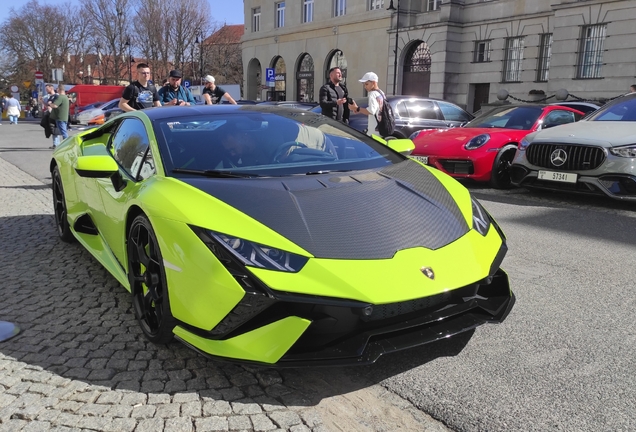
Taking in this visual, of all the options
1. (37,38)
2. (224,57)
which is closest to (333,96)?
(224,57)

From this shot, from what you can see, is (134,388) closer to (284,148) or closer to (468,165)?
(284,148)

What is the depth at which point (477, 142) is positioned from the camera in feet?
26.9

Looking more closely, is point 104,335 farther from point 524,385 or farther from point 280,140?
point 524,385

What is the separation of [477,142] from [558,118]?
1.76 metres

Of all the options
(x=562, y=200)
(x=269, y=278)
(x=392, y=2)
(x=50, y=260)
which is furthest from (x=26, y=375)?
(x=392, y=2)

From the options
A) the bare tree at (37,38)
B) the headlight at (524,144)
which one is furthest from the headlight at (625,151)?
the bare tree at (37,38)

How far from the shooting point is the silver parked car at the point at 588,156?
6344 mm

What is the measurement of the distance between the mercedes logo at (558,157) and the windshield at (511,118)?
1.76 m

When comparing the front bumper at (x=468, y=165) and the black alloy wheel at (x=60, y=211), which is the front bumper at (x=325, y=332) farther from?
the front bumper at (x=468, y=165)

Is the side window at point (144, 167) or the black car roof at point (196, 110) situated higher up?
the black car roof at point (196, 110)

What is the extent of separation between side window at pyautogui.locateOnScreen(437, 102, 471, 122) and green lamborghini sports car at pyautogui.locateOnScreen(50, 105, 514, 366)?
8461mm

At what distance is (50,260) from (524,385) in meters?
3.80

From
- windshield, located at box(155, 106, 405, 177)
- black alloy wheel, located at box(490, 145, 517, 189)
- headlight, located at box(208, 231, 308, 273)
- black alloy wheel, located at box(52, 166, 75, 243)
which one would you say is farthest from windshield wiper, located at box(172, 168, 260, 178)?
black alloy wheel, located at box(490, 145, 517, 189)

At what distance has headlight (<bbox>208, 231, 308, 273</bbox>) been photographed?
2.30m
